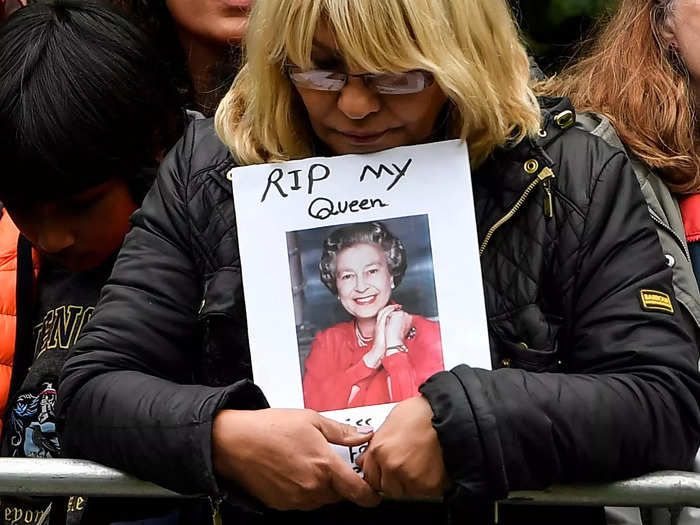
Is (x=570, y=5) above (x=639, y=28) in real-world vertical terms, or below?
above

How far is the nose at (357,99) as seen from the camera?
1896 mm

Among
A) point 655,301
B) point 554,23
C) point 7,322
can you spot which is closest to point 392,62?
point 655,301

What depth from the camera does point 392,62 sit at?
1.87 m

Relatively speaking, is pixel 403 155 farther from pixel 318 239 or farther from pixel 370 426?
pixel 370 426

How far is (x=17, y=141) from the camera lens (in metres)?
2.37

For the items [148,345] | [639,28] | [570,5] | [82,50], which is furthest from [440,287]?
[570,5]

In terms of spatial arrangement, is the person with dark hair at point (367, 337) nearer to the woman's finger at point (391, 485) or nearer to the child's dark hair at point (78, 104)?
the woman's finger at point (391, 485)

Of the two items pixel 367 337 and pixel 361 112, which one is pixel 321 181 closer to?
pixel 361 112

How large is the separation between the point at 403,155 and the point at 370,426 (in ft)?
1.45

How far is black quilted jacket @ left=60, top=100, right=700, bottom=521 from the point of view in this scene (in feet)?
5.69

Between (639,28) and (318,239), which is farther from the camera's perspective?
(639,28)

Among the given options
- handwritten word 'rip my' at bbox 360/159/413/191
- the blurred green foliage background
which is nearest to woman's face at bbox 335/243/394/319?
handwritten word 'rip my' at bbox 360/159/413/191

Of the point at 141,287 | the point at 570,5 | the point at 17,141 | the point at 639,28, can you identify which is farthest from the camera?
the point at 570,5

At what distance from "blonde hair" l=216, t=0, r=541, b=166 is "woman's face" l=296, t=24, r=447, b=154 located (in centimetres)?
3
